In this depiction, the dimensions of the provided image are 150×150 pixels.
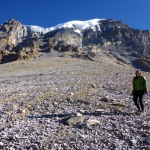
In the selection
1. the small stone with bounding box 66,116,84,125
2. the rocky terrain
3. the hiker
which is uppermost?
the hiker

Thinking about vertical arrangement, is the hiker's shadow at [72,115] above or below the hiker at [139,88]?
below

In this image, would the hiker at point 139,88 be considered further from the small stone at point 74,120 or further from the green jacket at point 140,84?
the small stone at point 74,120

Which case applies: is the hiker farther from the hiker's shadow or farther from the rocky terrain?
the hiker's shadow

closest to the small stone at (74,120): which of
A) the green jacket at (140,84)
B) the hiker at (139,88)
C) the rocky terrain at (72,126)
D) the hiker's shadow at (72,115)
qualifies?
the rocky terrain at (72,126)

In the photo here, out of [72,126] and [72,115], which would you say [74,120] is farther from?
[72,115]

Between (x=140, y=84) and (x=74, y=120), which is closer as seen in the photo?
(x=74, y=120)

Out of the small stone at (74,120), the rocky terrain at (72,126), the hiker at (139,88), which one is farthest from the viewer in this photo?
the hiker at (139,88)

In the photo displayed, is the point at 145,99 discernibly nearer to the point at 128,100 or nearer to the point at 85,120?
the point at 128,100

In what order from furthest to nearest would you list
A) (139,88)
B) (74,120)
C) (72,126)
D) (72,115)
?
(139,88) → (72,115) → (74,120) → (72,126)

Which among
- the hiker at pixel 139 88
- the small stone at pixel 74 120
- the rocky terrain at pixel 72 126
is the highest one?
the hiker at pixel 139 88

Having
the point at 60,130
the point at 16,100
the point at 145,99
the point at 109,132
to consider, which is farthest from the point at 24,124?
the point at 145,99

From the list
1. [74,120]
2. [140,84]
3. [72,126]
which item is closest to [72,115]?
[74,120]

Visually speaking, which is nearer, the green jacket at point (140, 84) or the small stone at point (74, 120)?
the small stone at point (74, 120)

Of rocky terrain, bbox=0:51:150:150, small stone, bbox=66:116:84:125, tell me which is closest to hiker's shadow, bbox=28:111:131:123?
rocky terrain, bbox=0:51:150:150
